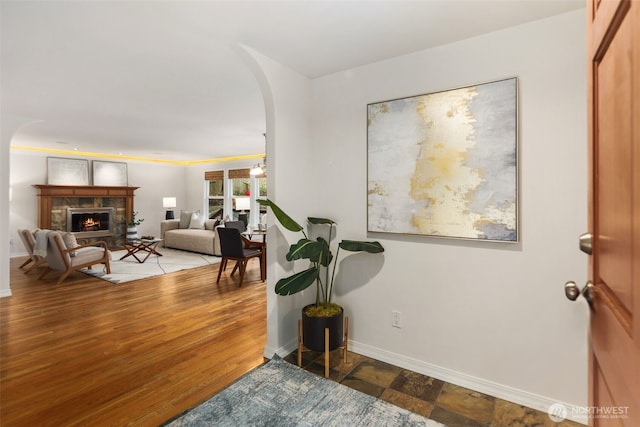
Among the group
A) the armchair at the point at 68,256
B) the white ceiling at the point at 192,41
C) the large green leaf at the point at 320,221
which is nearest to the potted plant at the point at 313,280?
the large green leaf at the point at 320,221

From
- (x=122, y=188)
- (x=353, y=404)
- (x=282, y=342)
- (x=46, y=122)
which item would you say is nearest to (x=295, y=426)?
(x=353, y=404)

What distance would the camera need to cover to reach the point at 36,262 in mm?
5527

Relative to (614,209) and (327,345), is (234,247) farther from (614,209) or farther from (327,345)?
(614,209)

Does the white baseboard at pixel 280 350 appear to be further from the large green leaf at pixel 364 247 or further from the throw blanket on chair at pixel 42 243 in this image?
the throw blanket on chair at pixel 42 243

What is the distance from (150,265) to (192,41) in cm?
486

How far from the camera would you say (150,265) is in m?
5.96

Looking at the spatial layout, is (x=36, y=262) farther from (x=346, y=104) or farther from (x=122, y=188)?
(x=346, y=104)

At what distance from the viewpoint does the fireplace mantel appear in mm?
7094

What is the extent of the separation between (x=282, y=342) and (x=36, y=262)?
17.9 feet

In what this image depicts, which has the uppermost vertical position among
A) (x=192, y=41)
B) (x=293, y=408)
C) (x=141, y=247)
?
(x=192, y=41)

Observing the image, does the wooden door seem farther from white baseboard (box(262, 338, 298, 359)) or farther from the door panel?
white baseboard (box(262, 338, 298, 359))

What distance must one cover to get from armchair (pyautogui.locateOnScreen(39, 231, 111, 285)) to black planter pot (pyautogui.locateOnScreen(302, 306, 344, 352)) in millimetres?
4300

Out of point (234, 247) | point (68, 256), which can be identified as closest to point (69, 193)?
point (68, 256)

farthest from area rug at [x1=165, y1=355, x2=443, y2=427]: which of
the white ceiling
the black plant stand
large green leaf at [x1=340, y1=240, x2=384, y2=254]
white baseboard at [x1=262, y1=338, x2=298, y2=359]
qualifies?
the white ceiling
